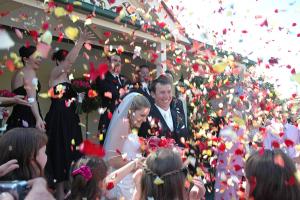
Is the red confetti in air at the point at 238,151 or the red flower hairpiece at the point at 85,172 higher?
the red flower hairpiece at the point at 85,172

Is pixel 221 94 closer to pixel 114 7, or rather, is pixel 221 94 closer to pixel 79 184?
pixel 114 7

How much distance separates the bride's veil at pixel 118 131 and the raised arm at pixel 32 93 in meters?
0.89

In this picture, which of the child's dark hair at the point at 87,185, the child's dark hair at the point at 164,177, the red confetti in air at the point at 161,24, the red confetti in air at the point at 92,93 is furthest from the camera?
the red confetti in air at the point at 161,24

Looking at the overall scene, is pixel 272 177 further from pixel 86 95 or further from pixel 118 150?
pixel 86 95

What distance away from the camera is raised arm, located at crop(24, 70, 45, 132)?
Result: 5031 mm

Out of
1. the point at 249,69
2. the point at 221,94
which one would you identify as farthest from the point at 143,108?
the point at 249,69

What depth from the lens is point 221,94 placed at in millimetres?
10266

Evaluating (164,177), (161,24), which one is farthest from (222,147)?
(164,177)

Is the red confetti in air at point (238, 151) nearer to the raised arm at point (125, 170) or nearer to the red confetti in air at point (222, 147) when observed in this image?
the red confetti in air at point (222, 147)

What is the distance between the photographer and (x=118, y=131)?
183 inches

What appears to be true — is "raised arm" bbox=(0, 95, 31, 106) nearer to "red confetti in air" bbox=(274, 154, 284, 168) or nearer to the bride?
the bride

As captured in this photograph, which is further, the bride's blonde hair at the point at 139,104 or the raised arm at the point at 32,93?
the raised arm at the point at 32,93

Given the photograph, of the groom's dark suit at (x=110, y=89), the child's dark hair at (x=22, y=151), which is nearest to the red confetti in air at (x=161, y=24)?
the groom's dark suit at (x=110, y=89)

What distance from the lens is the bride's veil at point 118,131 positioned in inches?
179
